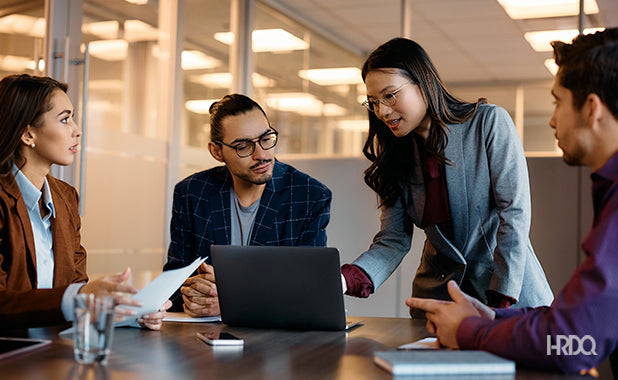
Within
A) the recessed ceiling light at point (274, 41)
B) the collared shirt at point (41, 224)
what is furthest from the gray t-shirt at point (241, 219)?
the recessed ceiling light at point (274, 41)

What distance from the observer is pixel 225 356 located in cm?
122

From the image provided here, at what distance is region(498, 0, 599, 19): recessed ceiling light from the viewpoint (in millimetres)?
3938

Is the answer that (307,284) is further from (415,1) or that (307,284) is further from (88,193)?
(415,1)

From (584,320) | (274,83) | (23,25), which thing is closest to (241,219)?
(584,320)

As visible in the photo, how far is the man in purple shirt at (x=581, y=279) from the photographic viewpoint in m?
1.04

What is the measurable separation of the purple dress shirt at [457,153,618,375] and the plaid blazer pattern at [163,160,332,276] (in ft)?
3.74

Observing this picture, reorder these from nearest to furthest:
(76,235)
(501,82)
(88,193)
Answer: (76,235) → (88,193) → (501,82)

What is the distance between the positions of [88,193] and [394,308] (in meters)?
1.83

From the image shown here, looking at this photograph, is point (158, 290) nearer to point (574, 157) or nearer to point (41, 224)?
point (41, 224)

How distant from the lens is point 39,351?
121 centimetres

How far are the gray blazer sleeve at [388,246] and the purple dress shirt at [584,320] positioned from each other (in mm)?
783

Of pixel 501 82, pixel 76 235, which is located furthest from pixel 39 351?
pixel 501 82

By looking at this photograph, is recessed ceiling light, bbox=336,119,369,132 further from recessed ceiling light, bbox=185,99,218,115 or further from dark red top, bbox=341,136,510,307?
dark red top, bbox=341,136,510,307

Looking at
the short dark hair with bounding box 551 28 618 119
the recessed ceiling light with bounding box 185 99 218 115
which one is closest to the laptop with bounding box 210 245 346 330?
the short dark hair with bounding box 551 28 618 119
